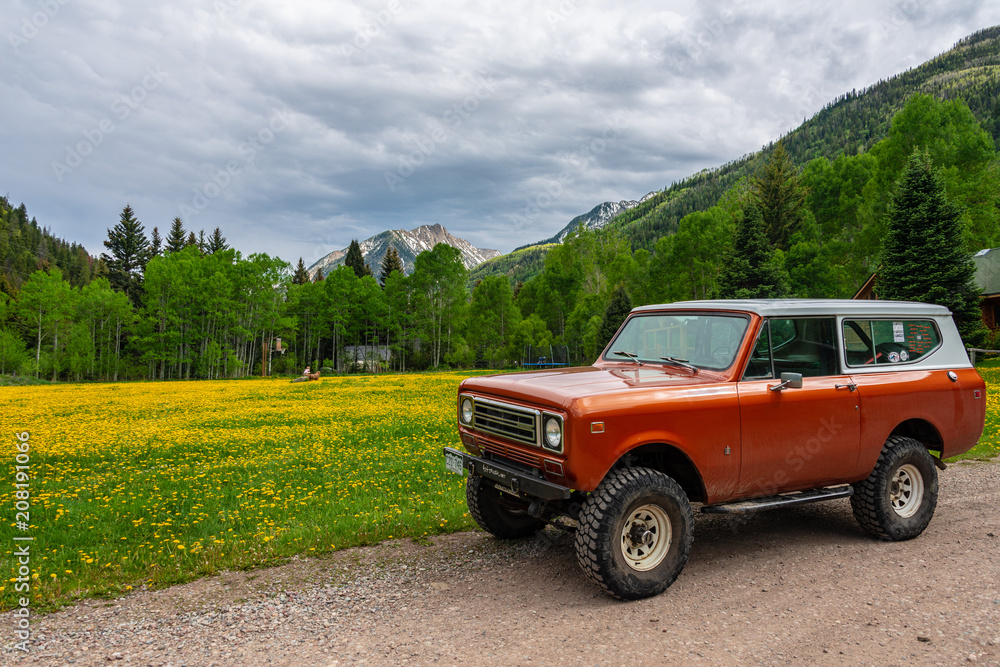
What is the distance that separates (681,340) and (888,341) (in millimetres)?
2357

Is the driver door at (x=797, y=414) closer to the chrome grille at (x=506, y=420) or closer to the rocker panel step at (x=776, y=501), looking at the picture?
the rocker panel step at (x=776, y=501)

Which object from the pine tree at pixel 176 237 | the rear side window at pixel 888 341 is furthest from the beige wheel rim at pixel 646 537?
the pine tree at pixel 176 237

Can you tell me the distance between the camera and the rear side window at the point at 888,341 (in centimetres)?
593

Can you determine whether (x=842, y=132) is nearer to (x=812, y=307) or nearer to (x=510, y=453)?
(x=812, y=307)

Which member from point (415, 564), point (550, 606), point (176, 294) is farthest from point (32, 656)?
point (176, 294)

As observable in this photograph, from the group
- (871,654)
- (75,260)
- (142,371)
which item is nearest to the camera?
(871,654)

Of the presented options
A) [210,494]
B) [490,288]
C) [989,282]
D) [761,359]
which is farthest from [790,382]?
[490,288]

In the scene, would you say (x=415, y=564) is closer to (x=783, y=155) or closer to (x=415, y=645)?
(x=415, y=645)

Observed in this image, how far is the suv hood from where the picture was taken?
15.0 ft

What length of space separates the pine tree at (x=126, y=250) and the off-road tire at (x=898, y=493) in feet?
310

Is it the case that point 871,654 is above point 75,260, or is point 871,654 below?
below

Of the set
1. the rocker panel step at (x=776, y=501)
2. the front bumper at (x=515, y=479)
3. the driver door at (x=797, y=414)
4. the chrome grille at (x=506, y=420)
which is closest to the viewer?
the front bumper at (x=515, y=479)

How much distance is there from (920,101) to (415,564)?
51633 millimetres

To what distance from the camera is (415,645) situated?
12.8 feet
